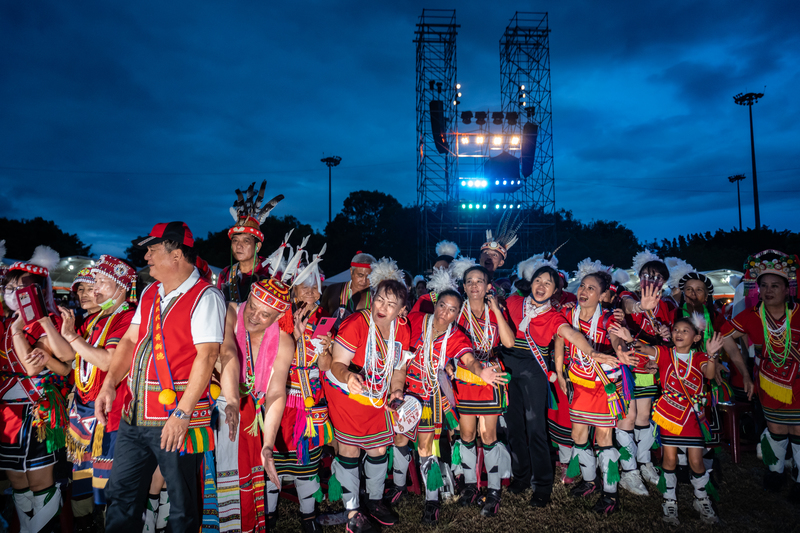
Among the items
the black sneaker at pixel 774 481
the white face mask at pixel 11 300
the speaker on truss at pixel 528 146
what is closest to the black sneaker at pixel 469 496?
the black sneaker at pixel 774 481

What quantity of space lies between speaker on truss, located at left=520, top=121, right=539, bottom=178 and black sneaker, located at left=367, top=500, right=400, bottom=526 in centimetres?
1982

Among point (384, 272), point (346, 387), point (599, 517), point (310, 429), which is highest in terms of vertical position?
point (384, 272)

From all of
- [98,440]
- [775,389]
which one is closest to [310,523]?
[98,440]

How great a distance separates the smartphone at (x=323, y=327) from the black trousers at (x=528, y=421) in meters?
1.68

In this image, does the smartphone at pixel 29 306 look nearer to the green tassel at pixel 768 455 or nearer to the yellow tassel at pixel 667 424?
the yellow tassel at pixel 667 424

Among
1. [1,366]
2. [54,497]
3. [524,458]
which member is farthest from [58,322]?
[524,458]

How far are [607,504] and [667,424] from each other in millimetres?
833

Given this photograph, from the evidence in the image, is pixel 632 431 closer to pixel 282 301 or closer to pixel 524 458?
pixel 524 458

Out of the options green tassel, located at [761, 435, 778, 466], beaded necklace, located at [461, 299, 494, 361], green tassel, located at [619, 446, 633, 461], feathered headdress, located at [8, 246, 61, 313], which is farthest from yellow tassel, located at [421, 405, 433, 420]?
green tassel, located at [761, 435, 778, 466]

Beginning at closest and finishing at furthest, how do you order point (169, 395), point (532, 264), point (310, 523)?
point (169, 395) < point (310, 523) < point (532, 264)

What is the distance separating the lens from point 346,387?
10.4ft

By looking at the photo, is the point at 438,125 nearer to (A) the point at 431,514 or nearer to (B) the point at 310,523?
(A) the point at 431,514

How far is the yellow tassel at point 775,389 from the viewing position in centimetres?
398

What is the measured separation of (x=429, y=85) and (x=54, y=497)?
2037cm
